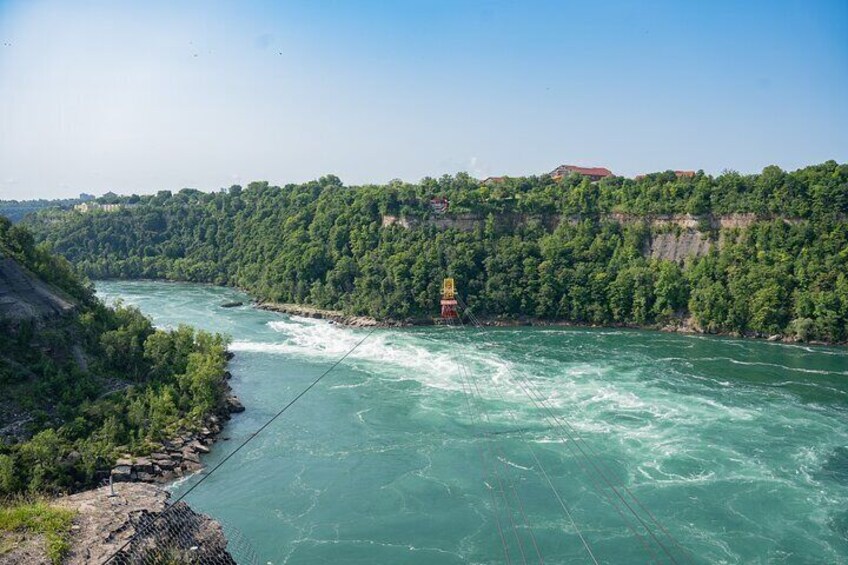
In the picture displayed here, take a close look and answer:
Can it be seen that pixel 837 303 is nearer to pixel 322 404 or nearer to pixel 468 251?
pixel 468 251

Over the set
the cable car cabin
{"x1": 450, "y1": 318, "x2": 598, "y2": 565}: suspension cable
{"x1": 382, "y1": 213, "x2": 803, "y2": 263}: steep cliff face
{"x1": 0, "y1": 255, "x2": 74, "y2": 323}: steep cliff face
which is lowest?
{"x1": 450, "y1": 318, "x2": 598, "y2": 565}: suspension cable

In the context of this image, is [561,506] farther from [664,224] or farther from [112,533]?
[664,224]

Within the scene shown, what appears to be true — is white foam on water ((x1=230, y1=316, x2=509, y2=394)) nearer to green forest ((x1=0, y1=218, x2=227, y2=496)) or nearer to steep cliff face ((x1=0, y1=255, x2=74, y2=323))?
green forest ((x1=0, y1=218, x2=227, y2=496))

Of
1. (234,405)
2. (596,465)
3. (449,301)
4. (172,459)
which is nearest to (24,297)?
(234,405)

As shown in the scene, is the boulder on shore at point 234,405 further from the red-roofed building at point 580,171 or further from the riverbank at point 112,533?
the red-roofed building at point 580,171

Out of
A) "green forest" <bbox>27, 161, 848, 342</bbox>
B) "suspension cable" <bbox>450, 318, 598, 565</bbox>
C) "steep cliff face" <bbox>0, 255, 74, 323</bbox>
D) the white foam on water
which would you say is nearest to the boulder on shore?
the white foam on water

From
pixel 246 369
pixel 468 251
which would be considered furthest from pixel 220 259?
pixel 246 369

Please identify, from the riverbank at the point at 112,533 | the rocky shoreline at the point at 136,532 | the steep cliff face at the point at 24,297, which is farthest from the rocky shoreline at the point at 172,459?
the steep cliff face at the point at 24,297
